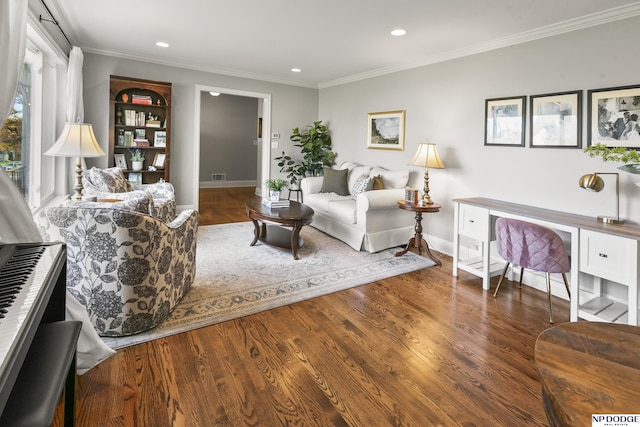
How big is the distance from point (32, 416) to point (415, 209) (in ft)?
11.5

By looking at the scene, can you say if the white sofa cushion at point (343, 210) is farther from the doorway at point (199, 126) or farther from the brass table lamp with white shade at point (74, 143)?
the brass table lamp with white shade at point (74, 143)

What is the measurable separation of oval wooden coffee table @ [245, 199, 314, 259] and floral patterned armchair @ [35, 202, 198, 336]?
1.54 m

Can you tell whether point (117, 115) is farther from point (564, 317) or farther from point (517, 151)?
point (564, 317)

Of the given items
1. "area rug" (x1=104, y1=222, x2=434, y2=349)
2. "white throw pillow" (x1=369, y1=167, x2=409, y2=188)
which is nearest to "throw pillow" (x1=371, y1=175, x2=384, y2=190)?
"white throw pillow" (x1=369, y1=167, x2=409, y2=188)

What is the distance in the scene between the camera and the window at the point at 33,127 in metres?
2.93

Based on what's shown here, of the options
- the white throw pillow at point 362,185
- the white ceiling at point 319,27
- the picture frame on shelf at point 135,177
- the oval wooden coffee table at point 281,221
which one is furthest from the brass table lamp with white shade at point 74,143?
the white throw pillow at point 362,185

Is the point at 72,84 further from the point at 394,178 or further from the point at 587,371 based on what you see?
the point at 587,371

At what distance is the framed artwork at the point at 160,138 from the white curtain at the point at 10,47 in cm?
368

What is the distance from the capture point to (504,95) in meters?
3.69

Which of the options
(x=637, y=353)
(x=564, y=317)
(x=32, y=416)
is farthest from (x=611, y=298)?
(x=32, y=416)

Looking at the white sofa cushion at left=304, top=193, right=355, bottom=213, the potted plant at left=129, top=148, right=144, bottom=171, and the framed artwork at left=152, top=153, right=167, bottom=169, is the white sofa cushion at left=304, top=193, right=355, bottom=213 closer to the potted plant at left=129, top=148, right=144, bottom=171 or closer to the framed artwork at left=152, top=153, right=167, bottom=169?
the framed artwork at left=152, top=153, right=167, bottom=169

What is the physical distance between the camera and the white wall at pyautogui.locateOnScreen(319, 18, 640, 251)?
293 centimetres

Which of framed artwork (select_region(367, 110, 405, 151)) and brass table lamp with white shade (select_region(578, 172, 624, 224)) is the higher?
framed artwork (select_region(367, 110, 405, 151))

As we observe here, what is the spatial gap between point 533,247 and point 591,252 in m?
0.36
